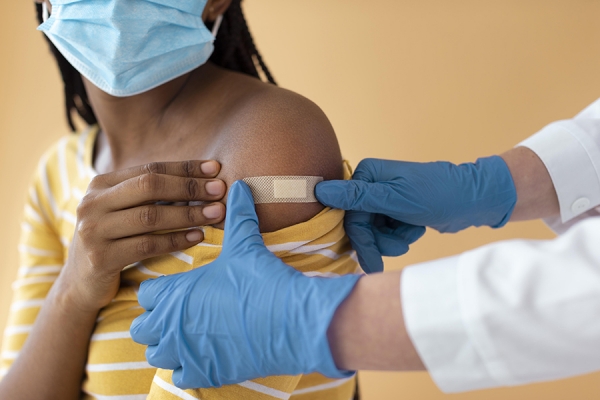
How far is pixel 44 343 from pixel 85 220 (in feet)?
1.15

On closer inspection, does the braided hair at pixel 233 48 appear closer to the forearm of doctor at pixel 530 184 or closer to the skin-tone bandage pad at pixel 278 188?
the skin-tone bandage pad at pixel 278 188

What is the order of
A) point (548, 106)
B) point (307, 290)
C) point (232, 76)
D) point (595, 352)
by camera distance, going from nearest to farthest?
point (595, 352)
point (307, 290)
point (232, 76)
point (548, 106)

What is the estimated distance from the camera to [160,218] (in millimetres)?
896

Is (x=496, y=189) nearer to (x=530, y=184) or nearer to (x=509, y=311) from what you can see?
(x=530, y=184)

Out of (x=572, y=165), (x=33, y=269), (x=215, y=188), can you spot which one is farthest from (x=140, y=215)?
(x=572, y=165)

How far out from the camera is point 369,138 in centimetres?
209

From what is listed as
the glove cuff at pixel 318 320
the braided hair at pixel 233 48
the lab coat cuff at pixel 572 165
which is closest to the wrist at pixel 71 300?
the glove cuff at pixel 318 320

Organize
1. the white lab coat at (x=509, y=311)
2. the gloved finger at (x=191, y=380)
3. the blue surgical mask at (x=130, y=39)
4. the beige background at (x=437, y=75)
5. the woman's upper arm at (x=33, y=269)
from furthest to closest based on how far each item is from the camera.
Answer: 1. the beige background at (x=437, y=75)
2. the woman's upper arm at (x=33, y=269)
3. the blue surgical mask at (x=130, y=39)
4. the gloved finger at (x=191, y=380)
5. the white lab coat at (x=509, y=311)

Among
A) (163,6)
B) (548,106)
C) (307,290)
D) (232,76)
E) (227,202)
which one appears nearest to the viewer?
(307,290)

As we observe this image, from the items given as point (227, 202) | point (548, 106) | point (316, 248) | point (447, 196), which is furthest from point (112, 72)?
point (548, 106)

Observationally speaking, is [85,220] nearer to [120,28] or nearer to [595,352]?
[120,28]

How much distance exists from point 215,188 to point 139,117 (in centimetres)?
40

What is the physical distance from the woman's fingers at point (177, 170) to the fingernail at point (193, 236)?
10cm

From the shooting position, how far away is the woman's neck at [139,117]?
1.12 m
